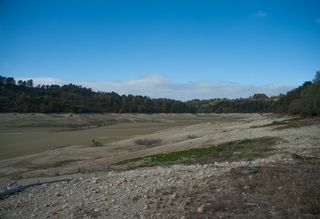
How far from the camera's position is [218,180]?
1120cm

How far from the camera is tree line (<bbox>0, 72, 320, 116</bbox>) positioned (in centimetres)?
6976

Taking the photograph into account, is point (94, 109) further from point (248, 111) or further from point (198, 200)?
point (198, 200)

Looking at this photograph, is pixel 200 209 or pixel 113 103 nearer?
pixel 200 209

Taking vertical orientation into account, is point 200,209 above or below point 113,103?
below

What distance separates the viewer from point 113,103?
4798 inches

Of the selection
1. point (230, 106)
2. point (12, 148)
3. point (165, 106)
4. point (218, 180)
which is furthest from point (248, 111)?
point (218, 180)

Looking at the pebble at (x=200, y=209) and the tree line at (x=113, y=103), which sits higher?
the tree line at (x=113, y=103)

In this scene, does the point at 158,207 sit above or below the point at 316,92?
below

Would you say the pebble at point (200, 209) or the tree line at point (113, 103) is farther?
the tree line at point (113, 103)

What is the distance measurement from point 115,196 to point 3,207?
287 cm

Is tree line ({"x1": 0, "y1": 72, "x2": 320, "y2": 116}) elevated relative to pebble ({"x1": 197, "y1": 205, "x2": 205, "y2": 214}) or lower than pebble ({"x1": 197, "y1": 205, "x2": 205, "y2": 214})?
elevated

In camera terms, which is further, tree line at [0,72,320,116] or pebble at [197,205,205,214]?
tree line at [0,72,320,116]

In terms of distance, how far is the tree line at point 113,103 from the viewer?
229 feet

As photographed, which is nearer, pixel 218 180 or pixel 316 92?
pixel 218 180
